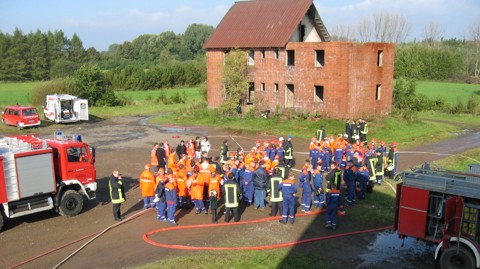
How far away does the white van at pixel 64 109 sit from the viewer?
118 ft

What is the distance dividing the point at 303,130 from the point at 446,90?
4418 cm

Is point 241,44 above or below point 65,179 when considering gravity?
above

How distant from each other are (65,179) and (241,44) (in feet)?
81.9

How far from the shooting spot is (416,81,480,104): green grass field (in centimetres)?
6018

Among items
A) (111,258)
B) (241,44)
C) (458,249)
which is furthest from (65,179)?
(241,44)

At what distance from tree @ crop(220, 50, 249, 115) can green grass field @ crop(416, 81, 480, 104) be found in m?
32.3

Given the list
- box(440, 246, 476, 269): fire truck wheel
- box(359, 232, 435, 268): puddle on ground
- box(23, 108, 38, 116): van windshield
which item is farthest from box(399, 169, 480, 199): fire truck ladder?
box(23, 108, 38, 116): van windshield

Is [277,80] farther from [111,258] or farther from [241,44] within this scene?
[111,258]

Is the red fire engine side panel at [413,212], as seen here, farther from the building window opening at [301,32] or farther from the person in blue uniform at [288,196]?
the building window opening at [301,32]

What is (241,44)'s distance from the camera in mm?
37219

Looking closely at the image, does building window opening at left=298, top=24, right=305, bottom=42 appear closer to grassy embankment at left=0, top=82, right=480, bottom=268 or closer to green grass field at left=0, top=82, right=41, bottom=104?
grassy embankment at left=0, top=82, right=480, bottom=268

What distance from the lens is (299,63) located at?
110 ft

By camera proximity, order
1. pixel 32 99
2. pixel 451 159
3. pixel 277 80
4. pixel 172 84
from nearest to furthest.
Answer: pixel 451 159 < pixel 277 80 < pixel 32 99 < pixel 172 84

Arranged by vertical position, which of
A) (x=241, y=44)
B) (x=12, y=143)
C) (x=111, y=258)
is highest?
(x=241, y=44)
